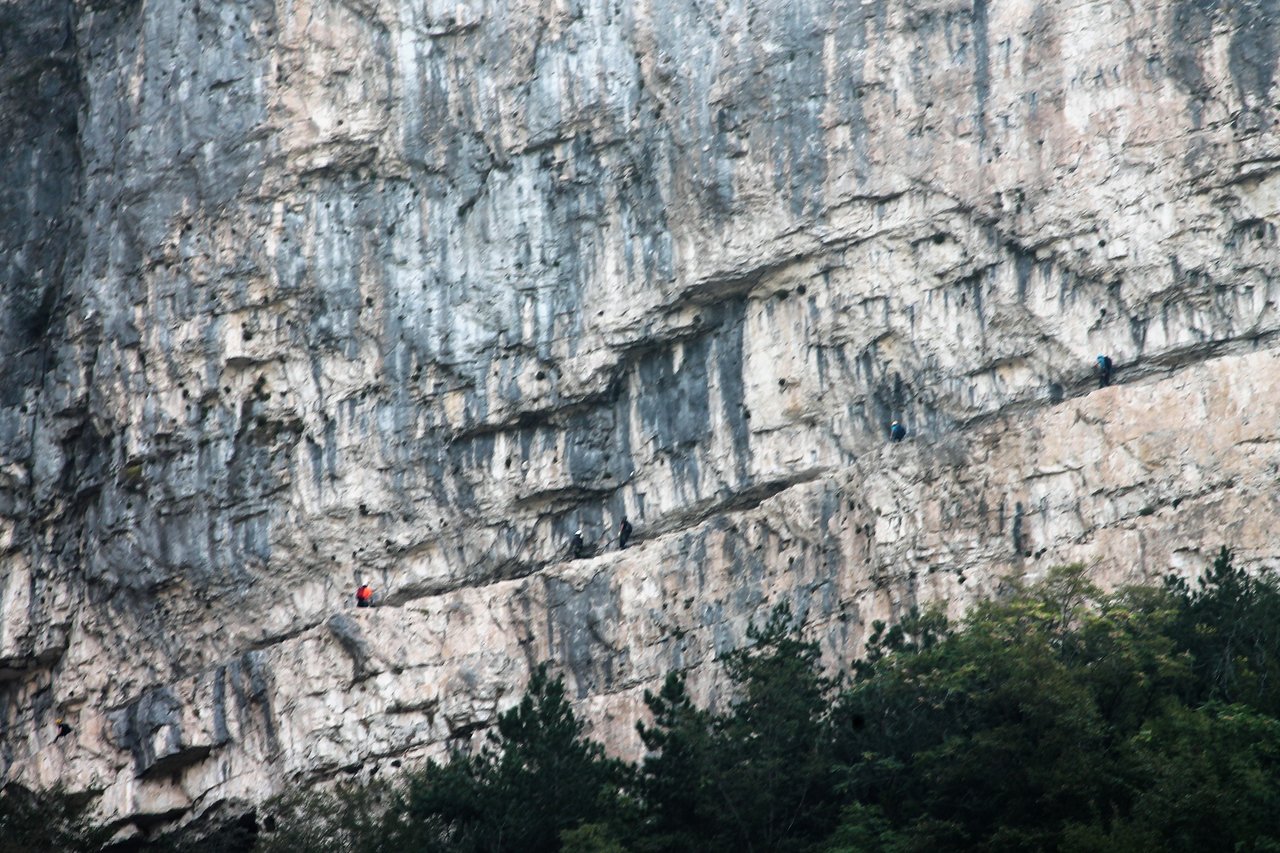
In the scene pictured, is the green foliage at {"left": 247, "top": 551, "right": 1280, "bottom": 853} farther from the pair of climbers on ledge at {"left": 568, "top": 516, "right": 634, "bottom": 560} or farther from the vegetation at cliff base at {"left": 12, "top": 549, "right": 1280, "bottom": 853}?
the pair of climbers on ledge at {"left": 568, "top": 516, "right": 634, "bottom": 560}

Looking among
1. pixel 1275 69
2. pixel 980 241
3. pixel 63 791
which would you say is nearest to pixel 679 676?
pixel 980 241

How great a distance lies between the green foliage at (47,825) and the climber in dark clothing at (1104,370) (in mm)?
19642

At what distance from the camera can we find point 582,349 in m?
41.2

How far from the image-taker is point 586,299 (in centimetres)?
4144

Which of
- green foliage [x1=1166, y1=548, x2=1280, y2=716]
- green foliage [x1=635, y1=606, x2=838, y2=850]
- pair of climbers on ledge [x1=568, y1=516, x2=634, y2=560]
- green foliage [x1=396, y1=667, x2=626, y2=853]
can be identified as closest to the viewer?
green foliage [x1=1166, y1=548, x2=1280, y2=716]

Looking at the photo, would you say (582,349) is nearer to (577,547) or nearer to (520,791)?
(577,547)

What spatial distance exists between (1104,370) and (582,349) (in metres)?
9.90

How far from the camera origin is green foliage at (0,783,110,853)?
3753 cm

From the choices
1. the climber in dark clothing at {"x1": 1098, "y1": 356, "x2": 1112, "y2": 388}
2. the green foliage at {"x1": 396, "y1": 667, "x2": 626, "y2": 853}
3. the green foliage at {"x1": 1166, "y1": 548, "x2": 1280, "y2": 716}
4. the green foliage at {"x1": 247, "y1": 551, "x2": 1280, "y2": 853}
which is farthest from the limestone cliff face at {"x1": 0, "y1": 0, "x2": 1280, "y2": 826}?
the green foliage at {"x1": 396, "y1": 667, "x2": 626, "y2": 853}

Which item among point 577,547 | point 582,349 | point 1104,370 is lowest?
point 577,547

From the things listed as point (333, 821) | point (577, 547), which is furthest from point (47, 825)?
point (577, 547)

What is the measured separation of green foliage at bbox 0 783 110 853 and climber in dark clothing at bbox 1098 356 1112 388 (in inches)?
773

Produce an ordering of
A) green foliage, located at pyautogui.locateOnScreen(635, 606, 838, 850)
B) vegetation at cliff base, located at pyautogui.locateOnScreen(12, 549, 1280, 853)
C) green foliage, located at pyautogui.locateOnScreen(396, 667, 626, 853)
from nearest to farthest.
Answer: vegetation at cliff base, located at pyautogui.locateOnScreen(12, 549, 1280, 853), green foliage, located at pyautogui.locateOnScreen(635, 606, 838, 850), green foliage, located at pyautogui.locateOnScreen(396, 667, 626, 853)

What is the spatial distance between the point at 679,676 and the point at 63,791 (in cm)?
1208
